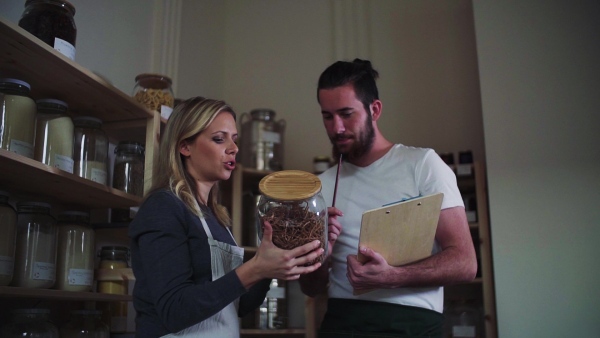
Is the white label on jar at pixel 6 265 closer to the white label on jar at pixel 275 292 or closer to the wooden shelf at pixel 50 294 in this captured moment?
the wooden shelf at pixel 50 294

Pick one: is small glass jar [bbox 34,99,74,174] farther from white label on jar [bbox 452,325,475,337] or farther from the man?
white label on jar [bbox 452,325,475,337]

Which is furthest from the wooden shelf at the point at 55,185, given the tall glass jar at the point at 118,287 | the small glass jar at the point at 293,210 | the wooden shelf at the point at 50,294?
the small glass jar at the point at 293,210

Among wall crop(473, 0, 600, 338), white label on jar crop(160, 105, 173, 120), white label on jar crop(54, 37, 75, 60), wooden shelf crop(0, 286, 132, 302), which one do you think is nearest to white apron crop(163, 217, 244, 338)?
wooden shelf crop(0, 286, 132, 302)

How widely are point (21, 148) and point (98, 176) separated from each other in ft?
1.08

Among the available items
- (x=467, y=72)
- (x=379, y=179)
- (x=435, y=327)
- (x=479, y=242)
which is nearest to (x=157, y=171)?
(x=379, y=179)

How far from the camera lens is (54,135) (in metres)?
1.57

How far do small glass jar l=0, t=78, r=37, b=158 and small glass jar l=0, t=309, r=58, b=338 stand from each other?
0.41 metres

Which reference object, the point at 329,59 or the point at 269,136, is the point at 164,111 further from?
the point at 329,59

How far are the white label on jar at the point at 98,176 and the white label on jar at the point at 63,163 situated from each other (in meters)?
0.12

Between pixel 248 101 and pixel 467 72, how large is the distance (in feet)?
4.19

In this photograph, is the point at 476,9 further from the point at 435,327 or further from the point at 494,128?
the point at 435,327

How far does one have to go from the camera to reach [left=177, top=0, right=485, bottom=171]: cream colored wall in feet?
10.2

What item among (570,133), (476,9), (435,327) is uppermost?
(476,9)

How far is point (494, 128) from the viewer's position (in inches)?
107
